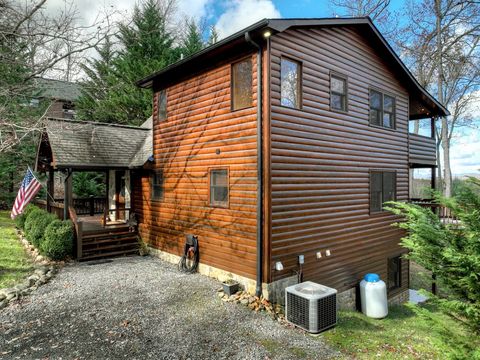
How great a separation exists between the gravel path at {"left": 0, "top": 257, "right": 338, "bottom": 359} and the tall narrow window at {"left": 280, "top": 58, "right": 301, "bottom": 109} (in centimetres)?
474

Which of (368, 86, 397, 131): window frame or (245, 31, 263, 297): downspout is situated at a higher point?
(368, 86, 397, 131): window frame

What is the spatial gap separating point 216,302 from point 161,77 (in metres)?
→ 7.28

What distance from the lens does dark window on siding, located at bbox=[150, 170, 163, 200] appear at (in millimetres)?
10406

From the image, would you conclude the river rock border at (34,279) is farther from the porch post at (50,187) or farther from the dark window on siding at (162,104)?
the dark window on siding at (162,104)

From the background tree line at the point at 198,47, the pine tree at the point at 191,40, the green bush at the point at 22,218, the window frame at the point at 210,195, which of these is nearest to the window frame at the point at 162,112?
the background tree line at the point at 198,47

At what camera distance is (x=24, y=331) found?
5293mm

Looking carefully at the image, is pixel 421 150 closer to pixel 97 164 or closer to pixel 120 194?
pixel 97 164

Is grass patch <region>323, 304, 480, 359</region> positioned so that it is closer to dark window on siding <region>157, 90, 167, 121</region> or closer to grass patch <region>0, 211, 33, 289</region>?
grass patch <region>0, 211, 33, 289</region>

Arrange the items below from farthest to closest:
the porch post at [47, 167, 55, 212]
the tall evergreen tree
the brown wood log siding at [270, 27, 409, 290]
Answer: the tall evergreen tree < the porch post at [47, 167, 55, 212] < the brown wood log siding at [270, 27, 409, 290]

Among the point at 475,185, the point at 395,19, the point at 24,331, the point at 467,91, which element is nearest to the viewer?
the point at 475,185

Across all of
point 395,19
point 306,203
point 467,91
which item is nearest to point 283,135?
point 306,203

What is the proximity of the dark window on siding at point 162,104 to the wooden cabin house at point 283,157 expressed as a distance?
97mm

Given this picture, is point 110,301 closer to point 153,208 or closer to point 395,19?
point 153,208

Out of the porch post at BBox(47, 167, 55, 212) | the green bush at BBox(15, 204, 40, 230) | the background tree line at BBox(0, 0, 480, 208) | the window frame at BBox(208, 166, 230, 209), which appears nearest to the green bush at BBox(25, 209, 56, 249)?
the porch post at BBox(47, 167, 55, 212)
